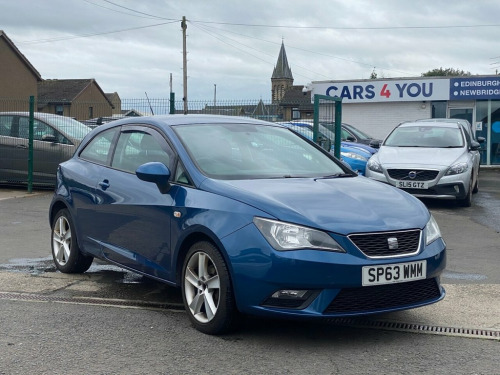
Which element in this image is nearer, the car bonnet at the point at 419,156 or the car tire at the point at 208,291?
the car tire at the point at 208,291

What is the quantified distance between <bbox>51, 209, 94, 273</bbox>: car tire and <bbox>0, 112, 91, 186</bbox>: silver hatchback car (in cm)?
766

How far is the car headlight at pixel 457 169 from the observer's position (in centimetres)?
1320

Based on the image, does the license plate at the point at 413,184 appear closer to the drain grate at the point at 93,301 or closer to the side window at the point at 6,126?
the drain grate at the point at 93,301

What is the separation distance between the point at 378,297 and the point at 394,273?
0.19 metres

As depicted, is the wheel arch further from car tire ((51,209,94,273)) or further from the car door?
car tire ((51,209,94,273))

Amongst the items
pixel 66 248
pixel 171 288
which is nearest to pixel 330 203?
pixel 171 288

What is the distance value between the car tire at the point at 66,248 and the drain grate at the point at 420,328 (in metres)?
2.83

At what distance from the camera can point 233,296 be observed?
489cm

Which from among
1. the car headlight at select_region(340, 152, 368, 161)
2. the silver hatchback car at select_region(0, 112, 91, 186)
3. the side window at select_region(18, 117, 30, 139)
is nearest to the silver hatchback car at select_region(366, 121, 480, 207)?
the car headlight at select_region(340, 152, 368, 161)

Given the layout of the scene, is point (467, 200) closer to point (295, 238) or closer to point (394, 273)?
point (394, 273)

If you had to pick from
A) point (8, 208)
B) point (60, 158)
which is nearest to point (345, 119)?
point (60, 158)

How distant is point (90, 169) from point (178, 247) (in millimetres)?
1876

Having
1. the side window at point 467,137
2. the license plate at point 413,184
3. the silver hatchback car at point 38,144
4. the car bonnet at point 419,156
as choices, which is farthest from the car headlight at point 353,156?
the silver hatchback car at point 38,144

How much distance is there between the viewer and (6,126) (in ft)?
50.9
